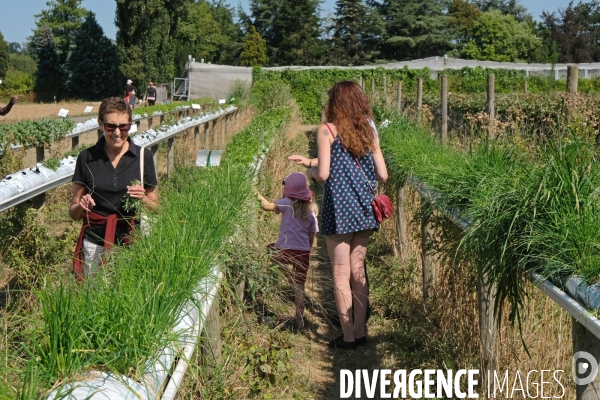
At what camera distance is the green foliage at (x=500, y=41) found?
77500mm

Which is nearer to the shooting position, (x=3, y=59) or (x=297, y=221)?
(x=297, y=221)

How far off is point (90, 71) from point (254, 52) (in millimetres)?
15125

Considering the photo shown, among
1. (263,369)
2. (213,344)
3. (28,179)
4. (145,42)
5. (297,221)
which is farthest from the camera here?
(145,42)

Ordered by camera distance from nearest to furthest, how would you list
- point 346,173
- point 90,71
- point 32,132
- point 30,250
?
point 346,173
point 30,250
point 32,132
point 90,71

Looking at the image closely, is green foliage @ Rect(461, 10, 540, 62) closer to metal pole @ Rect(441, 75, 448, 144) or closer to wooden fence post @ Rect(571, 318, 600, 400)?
metal pole @ Rect(441, 75, 448, 144)

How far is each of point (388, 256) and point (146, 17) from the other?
4740 centimetres

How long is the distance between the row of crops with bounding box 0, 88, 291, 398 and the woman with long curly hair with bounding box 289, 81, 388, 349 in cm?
130

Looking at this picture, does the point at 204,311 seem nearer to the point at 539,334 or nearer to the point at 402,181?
the point at 539,334

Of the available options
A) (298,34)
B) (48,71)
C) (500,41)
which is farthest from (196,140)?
(500,41)

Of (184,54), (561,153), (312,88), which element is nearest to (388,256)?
(561,153)

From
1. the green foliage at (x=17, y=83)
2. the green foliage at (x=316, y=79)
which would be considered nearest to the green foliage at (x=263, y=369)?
the green foliage at (x=316, y=79)

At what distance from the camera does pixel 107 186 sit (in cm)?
431

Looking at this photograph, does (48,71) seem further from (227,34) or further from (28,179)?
(28,179)

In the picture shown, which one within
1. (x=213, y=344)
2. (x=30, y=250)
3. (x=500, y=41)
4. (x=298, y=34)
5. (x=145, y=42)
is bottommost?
(x=213, y=344)
